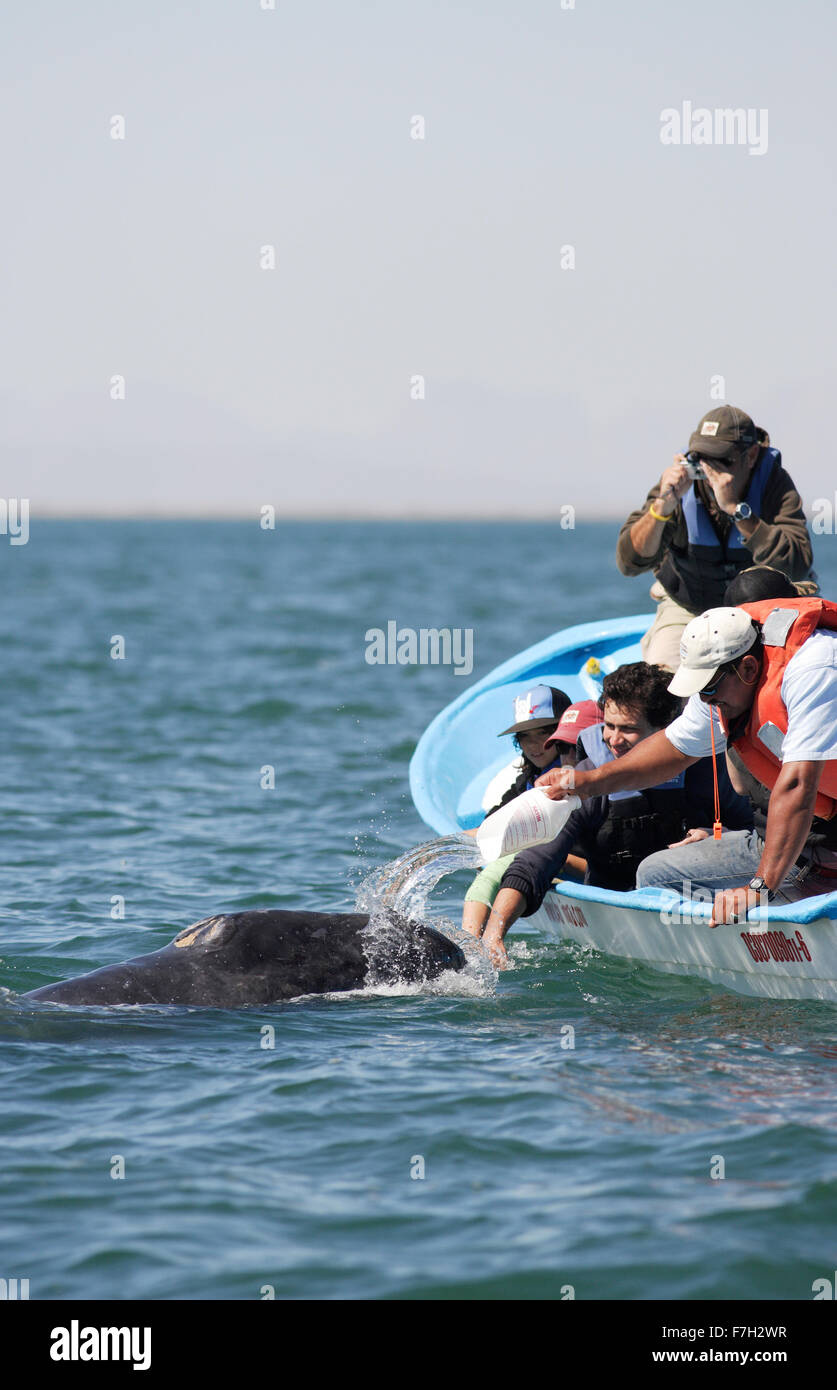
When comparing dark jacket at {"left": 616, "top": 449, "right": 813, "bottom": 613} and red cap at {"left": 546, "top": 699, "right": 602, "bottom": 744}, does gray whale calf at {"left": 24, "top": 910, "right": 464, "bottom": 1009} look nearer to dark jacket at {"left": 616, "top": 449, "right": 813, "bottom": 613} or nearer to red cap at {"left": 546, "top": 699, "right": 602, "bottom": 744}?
red cap at {"left": 546, "top": 699, "right": 602, "bottom": 744}

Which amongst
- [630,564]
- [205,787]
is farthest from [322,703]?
[630,564]

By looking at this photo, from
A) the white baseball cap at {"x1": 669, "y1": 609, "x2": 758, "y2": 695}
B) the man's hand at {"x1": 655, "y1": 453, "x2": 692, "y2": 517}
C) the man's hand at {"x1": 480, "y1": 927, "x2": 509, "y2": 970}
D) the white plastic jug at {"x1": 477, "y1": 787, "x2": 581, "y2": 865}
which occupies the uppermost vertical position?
the man's hand at {"x1": 655, "y1": 453, "x2": 692, "y2": 517}

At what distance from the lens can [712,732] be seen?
23.9ft

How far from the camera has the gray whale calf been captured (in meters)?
7.41

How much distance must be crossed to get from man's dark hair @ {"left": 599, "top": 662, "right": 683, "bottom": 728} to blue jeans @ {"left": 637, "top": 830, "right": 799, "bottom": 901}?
2.33ft

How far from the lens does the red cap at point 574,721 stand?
28.5 ft

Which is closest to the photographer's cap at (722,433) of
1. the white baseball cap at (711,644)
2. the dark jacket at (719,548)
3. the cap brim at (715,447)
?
the cap brim at (715,447)

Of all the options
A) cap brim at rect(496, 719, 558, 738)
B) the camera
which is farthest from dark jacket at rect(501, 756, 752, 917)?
the camera

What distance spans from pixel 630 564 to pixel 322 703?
509 inches

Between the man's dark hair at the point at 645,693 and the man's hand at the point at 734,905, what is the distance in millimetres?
1167

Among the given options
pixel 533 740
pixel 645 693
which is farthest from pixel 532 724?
pixel 645 693

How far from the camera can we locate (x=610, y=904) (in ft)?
27.0

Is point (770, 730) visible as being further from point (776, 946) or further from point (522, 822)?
point (522, 822)
